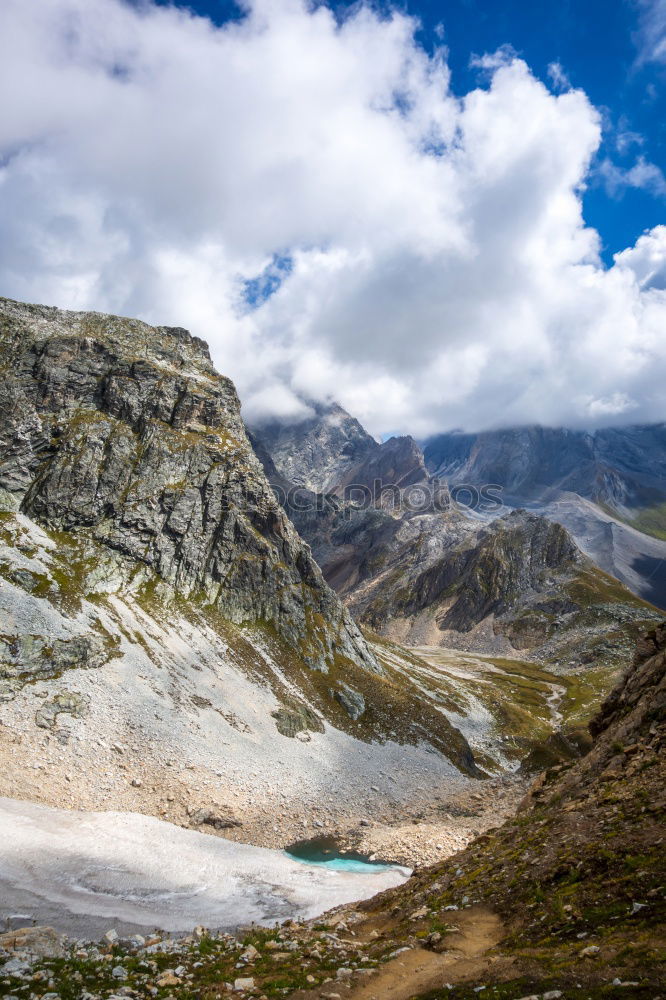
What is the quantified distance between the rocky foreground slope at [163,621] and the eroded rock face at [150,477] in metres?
0.37

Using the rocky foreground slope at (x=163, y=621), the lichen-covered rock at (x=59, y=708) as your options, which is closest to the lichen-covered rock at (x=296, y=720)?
the rocky foreground slope at (x=163, y=621)

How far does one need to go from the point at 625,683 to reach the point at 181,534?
81.3m

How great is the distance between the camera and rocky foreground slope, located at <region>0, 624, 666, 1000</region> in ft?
40.8

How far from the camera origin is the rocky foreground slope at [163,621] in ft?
Result: 171

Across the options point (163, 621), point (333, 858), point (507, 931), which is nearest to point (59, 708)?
point (163, 621)

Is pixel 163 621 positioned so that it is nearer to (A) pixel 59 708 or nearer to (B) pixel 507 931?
(A) pixel 59 708

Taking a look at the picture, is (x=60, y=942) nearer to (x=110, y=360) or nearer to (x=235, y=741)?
(x=235, y=741)

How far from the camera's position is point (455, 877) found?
2345 cm

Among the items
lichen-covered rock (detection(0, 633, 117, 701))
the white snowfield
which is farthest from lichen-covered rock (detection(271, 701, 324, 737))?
lichen-covered rock (detection(0, 633, 117, 701))

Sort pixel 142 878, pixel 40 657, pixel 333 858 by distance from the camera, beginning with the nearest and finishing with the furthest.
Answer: pixel 142 878 < pixel 333 858 < pixel 40 657

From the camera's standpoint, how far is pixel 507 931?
1667 centimetres

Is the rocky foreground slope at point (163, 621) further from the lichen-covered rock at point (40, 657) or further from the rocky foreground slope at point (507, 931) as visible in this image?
the rocky foreground slope at point (507, 931)

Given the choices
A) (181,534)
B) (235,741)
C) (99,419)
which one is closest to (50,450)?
(99,419)

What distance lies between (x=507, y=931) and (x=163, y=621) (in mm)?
70843
